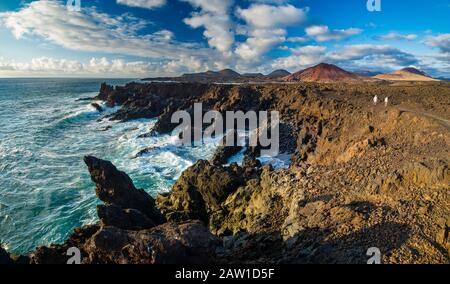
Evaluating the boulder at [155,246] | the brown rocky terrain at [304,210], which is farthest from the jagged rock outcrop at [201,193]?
the boulder at [155,246]

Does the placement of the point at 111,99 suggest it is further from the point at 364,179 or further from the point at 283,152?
the point at 364,179

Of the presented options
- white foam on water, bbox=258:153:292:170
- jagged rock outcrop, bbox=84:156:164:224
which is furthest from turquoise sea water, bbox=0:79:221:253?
white foam on water, bbox=258:153:292:170

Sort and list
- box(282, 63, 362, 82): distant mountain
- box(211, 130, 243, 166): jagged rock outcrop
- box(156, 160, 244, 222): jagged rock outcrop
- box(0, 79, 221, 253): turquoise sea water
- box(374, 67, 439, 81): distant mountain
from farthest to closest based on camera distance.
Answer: box(374, 67, 439, 81): distant mountain, box(282, 63, 362, 82): distant mountain, box(211, 130, 243, 166): jagged rock outcrop, box(0, 79, 221, 253): turquoise sea water, box(156, 160, 244, 222): jagged rock outcrop

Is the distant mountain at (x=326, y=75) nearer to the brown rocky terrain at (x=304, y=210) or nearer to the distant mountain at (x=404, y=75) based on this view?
the distant mountain at (x=404, y=75)

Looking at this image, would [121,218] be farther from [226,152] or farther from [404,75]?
[404,75]

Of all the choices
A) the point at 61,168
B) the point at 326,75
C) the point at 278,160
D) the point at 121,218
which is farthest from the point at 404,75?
the point at 121,218

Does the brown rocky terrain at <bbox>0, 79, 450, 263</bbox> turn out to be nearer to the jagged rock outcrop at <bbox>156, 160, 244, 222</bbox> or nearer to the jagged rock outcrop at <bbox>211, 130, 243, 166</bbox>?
the jagged rock outcrop at <bbox>156, 160, 244, 222</bbox>
